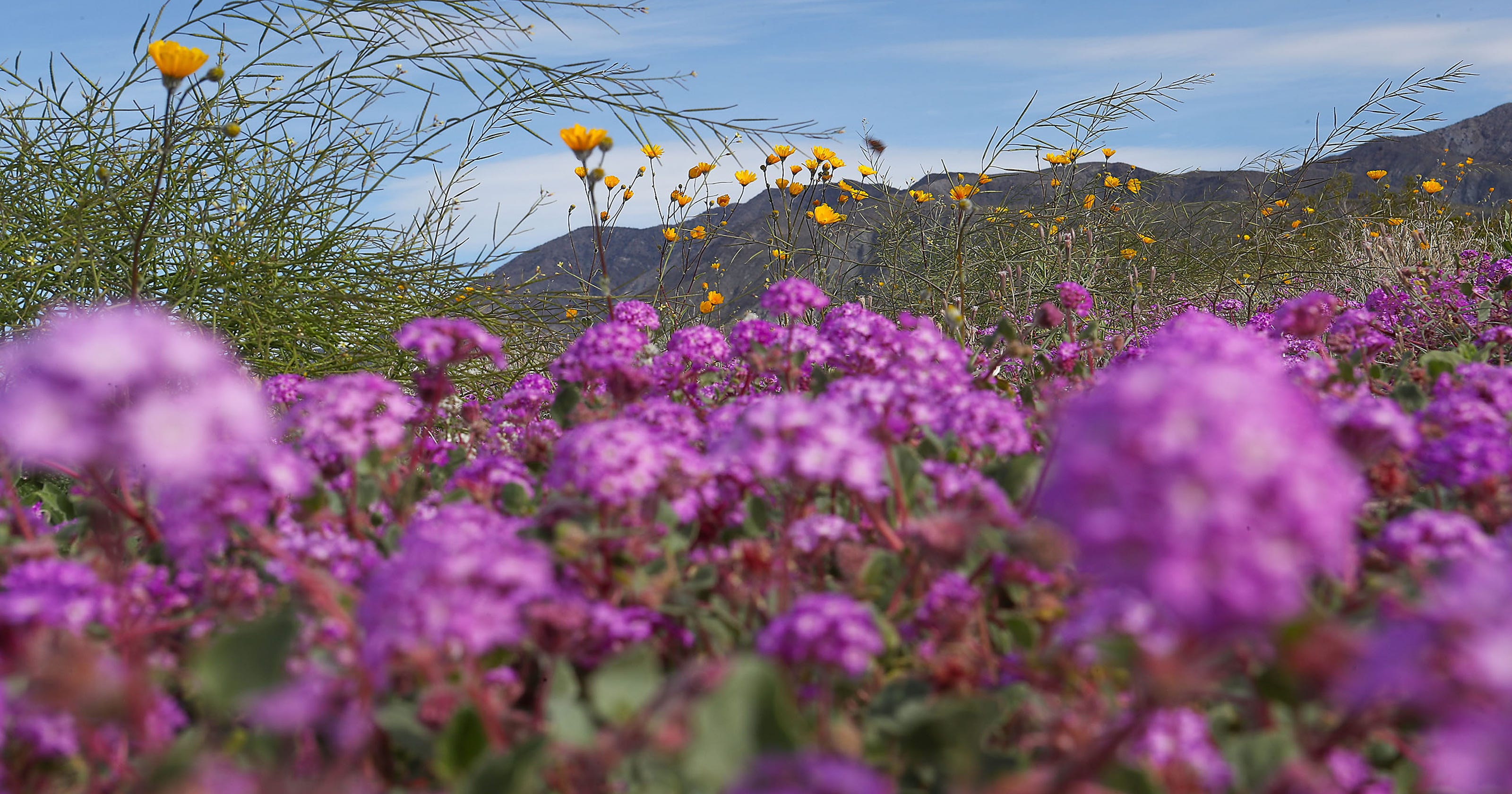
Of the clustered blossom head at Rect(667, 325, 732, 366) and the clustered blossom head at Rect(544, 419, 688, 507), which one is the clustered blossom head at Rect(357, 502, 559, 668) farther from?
the clustered blossom head at Rect(667, 325, 732, 366)

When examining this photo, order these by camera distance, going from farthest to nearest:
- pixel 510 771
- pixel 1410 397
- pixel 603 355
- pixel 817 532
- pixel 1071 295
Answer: pixel 1071 295
pixel 1410 397
pixel 603 355
pixel 817 532
pixel 510 771

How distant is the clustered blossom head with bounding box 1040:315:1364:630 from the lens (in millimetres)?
744

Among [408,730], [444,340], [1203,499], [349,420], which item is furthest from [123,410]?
[1203,499]

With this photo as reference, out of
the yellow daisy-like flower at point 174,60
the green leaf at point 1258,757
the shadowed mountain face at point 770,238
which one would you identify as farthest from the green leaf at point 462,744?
the shadowed mountain face at point 770,238

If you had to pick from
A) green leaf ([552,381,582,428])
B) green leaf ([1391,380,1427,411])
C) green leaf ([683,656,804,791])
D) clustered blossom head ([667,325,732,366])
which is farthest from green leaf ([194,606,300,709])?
green leaf ([1391,380,1427,411])

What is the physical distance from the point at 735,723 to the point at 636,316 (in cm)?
199

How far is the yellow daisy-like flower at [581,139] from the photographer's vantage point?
9.07ft

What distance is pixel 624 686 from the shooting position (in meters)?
1.24

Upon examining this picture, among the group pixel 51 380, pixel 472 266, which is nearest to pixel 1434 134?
pixel 472 266

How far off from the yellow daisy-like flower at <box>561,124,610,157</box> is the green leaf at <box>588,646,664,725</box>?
1869mm

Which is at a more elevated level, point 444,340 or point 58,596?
point 444,340

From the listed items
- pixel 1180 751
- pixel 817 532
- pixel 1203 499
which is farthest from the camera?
pixel 817 532

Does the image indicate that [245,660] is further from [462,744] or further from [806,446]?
[806,446]

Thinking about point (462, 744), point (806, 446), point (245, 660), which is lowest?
point (462, 744)
